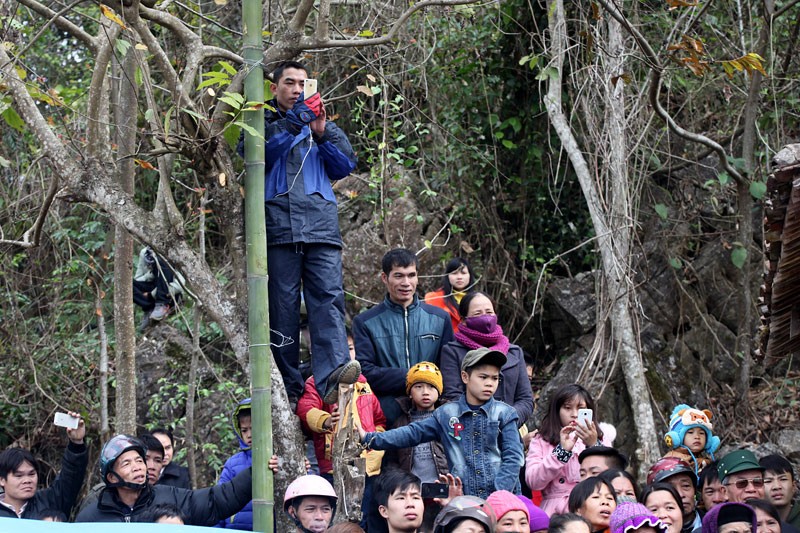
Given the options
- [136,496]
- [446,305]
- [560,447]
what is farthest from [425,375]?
[136,496]

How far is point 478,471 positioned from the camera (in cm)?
514

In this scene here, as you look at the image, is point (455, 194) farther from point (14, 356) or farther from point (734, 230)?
point (14, 356)

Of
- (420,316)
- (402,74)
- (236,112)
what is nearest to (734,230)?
(402,74)

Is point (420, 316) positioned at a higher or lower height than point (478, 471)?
higher

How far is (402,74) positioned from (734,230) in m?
3.45

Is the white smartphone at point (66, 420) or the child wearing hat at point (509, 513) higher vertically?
the white smartphone at point (66, 420)

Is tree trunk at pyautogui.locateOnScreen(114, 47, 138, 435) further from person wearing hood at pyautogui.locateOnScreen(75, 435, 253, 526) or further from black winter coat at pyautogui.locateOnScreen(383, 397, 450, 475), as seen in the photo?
black winter coat at pyautogui.locateOnScreen(383, 397, 450, 475)

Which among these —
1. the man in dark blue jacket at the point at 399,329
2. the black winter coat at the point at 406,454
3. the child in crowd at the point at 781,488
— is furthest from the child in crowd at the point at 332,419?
the child in crowd at the point at 781,488

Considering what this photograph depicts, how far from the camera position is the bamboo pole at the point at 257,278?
449cm

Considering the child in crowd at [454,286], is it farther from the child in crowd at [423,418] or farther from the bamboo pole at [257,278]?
the bamboo pole at [257,278]

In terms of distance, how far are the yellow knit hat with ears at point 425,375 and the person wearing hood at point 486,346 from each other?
0.64 feet

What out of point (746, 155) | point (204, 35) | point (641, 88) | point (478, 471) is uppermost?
point (204, 35)

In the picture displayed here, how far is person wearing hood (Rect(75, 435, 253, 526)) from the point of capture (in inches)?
200

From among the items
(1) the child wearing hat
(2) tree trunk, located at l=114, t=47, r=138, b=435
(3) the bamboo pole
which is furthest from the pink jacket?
(2) tree trunk, located at l=114, t=47, r=138, b=435
